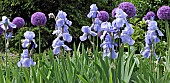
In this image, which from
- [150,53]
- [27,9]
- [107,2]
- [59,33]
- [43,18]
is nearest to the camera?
[150,53]

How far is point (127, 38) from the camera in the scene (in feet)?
6.55

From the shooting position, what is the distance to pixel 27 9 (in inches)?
235

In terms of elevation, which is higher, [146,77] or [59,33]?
[59,33]

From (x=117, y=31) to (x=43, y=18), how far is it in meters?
0.88

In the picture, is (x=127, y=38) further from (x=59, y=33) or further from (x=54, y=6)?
(x=54, y=6)

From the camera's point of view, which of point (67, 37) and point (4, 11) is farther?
point (4, 11)

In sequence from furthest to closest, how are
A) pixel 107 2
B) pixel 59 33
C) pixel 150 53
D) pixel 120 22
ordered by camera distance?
pixel 107 2 → pixel 59 33 → pixel 150 53 → pixel 120 22

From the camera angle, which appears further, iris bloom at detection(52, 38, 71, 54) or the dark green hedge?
the dark green hedge

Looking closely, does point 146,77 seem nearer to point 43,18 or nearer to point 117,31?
point 117,31

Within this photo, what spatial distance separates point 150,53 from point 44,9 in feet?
13.1

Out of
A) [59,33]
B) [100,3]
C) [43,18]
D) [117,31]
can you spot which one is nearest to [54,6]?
[100,3]

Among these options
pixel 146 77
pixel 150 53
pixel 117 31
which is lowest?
pixel 146 77

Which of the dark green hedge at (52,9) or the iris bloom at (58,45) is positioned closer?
the iris bloom at (58,45)

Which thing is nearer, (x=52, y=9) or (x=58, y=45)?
(x=58, y=45)
